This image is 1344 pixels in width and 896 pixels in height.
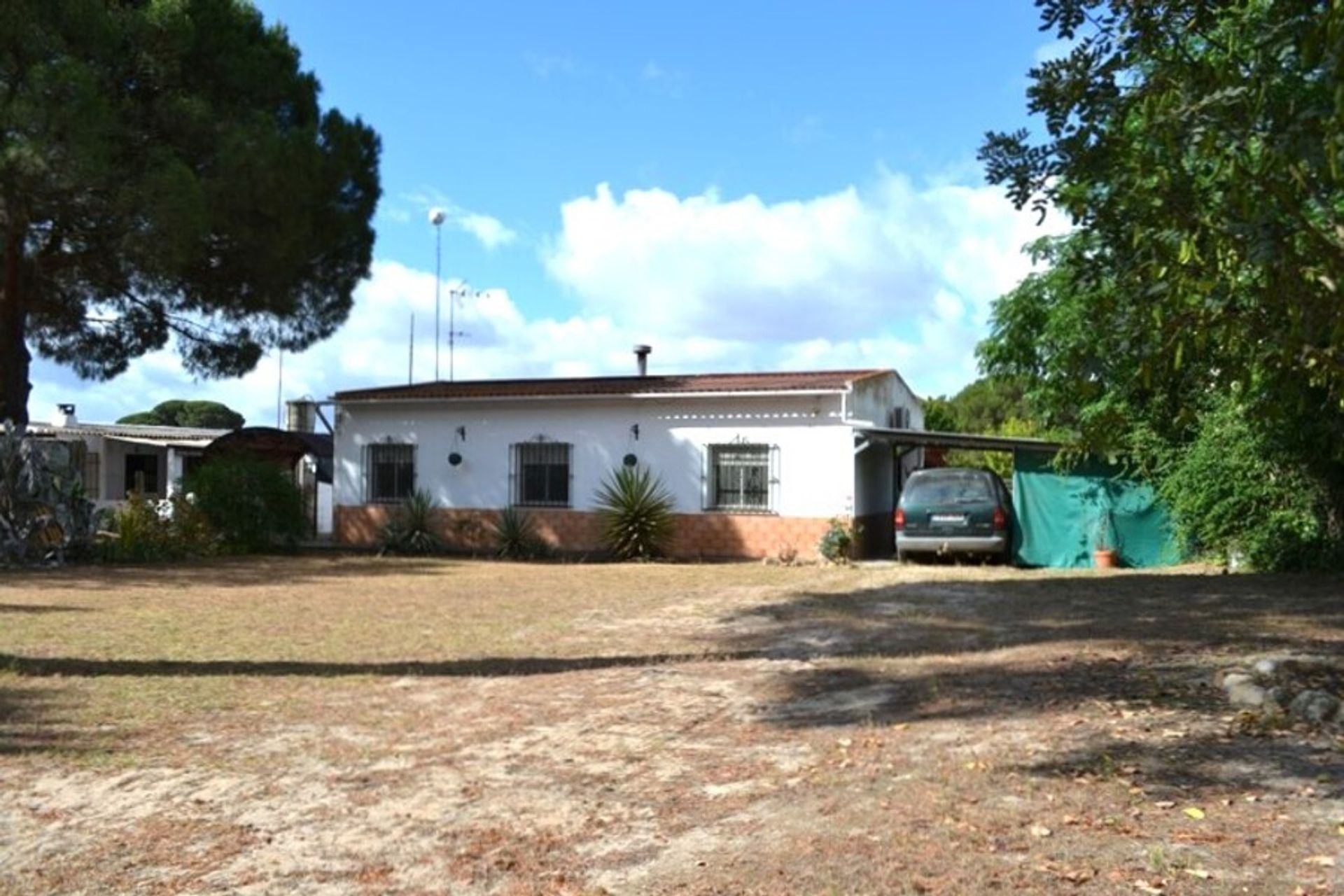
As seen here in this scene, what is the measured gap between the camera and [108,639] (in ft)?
32.9

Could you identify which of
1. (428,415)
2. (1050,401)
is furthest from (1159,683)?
(428,415)

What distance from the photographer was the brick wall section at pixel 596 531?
63.7ft

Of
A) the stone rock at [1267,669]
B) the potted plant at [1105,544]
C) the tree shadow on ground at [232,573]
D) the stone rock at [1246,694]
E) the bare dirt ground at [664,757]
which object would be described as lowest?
the bare dirt ground at [664,757]

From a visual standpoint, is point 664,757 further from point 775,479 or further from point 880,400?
point 880,400

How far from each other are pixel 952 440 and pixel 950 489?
93.1 inches

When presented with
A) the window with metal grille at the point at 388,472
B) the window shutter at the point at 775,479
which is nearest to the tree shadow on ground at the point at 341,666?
the window shutter at the point at 775,479

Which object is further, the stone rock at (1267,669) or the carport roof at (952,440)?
the carport roof at (952,440)

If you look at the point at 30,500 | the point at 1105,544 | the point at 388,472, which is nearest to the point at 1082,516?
the point at 1105,544

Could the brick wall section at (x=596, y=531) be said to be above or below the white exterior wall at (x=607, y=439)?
below

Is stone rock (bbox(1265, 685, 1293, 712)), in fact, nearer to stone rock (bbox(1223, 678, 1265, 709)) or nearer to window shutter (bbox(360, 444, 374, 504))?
stone rock (bbox(1223, 678, 1265, 709))

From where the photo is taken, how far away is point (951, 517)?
17406 millimetres

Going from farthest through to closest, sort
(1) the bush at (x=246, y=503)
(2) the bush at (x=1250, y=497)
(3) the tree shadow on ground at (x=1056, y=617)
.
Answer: (1) the bush at (x=246, y=503)
(2) the bush at (x=1250, y=497)
(3) the tree shadow on ground at (x=1056, y=617)

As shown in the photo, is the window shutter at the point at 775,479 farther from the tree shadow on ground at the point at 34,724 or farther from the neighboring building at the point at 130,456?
the neighboring building at the point at 130,456

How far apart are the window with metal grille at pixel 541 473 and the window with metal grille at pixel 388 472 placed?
2.36 meters
